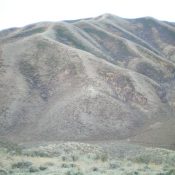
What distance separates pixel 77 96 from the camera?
251 feet

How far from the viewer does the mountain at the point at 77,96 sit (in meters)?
68.2

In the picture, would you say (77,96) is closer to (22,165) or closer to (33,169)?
(22,165)

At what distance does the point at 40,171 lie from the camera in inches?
1168

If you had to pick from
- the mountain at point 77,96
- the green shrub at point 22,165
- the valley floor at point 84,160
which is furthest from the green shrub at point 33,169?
the mountain at point 77,96

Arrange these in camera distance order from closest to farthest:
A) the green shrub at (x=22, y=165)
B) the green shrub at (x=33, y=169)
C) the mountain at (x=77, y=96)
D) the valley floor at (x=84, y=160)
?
the valley floor at (x=84, y=160) < the green shrub at (x=33, y=169) < the green shrub at (x=22, y=165) < the mountain at (x=77, y=96)

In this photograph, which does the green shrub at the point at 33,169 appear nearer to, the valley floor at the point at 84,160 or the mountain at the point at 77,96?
the valley floor at the point at 84,160

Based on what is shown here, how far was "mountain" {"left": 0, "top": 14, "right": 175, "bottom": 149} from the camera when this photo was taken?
6825cm

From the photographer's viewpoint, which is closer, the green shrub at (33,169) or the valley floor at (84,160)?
the valley floor at (84,160)

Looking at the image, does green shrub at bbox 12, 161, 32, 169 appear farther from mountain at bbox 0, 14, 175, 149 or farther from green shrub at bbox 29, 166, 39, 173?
mountain at bbox 0, 14, 175, 149

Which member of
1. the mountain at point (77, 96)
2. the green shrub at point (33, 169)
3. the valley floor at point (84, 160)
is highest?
the green shrub at point (33, 169)

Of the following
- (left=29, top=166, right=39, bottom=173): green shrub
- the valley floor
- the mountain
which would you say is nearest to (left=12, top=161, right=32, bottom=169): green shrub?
the valley floor

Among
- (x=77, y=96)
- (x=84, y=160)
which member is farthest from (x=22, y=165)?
(x=77, y=96)

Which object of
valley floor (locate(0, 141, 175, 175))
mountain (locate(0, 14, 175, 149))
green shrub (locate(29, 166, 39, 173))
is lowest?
mountain (locate(0, 14, 175, 149))

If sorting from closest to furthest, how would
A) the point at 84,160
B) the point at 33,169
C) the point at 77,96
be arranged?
the point at 33,169 < the point at 84,160 < the point at 77,96
